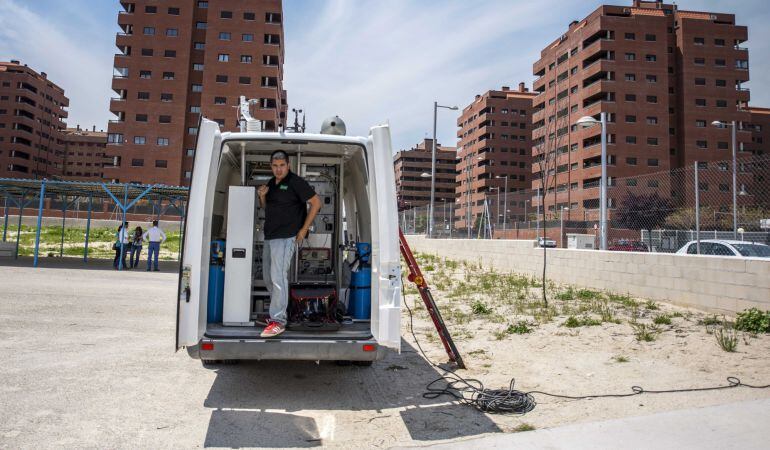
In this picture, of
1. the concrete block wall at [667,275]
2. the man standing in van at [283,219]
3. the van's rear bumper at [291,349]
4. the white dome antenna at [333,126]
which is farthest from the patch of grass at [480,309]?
the white dome antenna at [333,126]

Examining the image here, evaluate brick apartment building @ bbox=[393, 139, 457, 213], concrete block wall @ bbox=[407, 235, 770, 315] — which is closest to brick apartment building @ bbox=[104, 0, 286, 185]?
concrete block wall @ bbox=[407, 235, 770, 315]

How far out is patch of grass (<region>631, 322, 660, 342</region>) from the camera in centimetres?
651

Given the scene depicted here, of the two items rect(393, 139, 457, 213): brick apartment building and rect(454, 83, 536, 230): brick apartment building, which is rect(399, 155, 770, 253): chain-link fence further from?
rect(393, 139, 457, 213): brick apartment building

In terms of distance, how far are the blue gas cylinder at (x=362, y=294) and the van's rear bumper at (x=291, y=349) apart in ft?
2.73

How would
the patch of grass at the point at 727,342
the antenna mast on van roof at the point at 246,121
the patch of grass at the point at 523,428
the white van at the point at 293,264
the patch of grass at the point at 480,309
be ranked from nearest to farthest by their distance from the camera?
the patch of grass at the point at 523,428
the white van at the point at 293,264
the antenna mast on van roof at the point at 246,121
the patch of grass at the point at 727,342
the patch of grass at the point at 480,309

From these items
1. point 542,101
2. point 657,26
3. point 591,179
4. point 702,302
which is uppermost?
point 657,26

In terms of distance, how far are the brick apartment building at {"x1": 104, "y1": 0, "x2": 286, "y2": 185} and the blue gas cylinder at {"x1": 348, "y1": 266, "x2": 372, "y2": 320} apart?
55.6m

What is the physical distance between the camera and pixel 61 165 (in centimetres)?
10375

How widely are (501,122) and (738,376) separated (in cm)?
8886

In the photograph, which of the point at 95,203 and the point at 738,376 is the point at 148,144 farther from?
the point at 738,376

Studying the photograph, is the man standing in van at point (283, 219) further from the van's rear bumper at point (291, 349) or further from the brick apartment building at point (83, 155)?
the brick apartment building at point (83, 155)

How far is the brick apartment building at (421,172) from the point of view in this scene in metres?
122

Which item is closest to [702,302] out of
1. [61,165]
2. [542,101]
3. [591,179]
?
[591,179]

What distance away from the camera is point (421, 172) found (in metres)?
125
